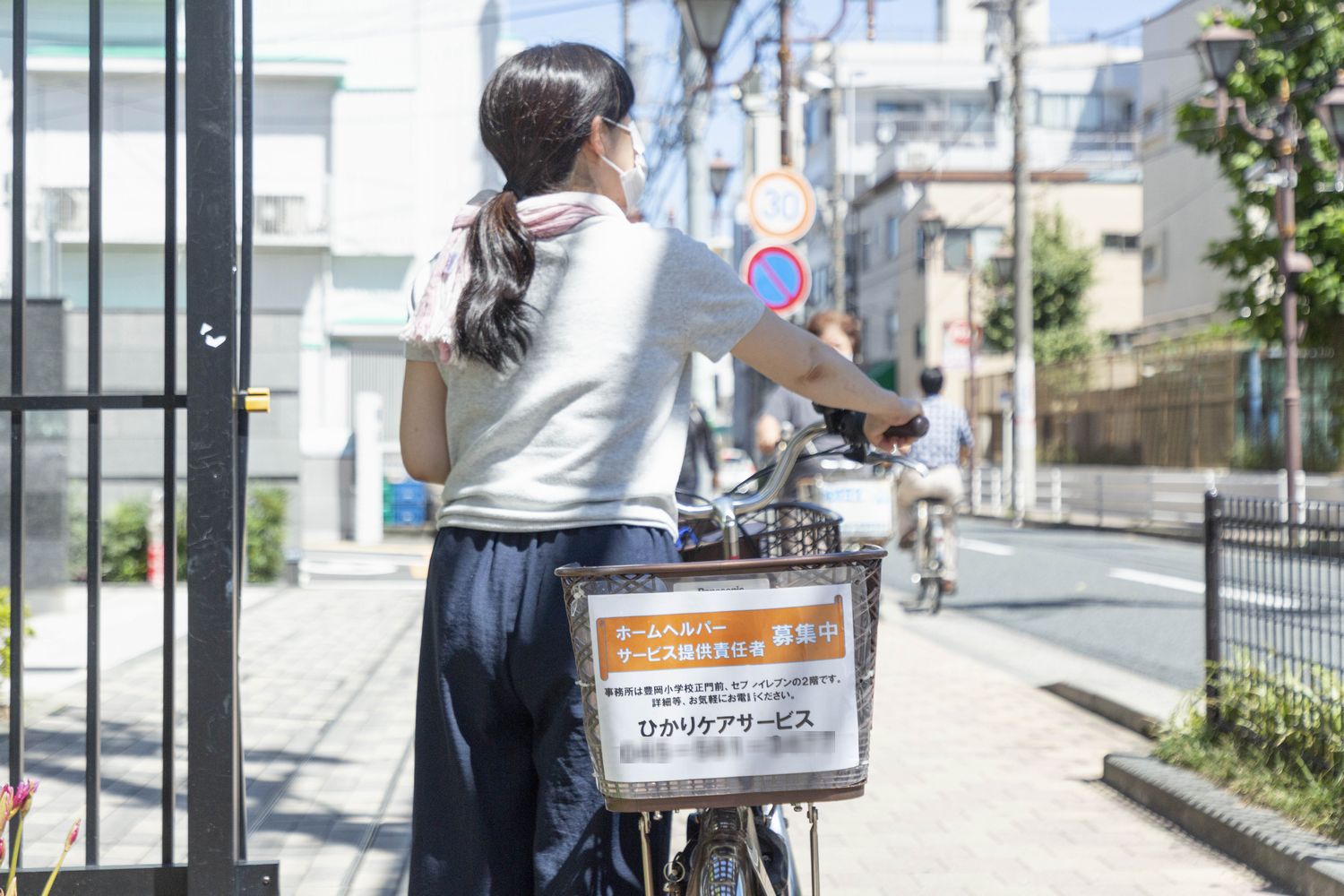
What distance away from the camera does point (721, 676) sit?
1.95 m

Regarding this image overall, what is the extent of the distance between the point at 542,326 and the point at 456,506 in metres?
0.31

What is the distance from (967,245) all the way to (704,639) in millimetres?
36329

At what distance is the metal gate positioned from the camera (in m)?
2.94

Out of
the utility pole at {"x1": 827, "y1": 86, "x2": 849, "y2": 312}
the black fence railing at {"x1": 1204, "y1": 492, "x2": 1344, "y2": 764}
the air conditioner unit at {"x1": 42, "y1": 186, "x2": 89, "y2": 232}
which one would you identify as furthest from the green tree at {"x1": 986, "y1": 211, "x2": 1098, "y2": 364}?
the black fence railing at {"x1": 1204, "y1": 492, "x2": 1344, "y2": 764}

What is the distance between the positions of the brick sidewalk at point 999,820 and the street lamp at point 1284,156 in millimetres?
9370

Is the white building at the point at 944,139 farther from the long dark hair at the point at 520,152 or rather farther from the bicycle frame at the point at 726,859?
the bicycle frame at the point at 726,859

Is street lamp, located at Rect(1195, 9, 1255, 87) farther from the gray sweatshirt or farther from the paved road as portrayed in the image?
the gray sweatshirt

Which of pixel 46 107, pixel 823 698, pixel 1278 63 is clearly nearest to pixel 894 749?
pixel 823 698

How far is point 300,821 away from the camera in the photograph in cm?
487

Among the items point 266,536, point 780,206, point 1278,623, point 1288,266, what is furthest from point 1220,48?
point 1278,623

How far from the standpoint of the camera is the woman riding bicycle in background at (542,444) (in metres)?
2.17

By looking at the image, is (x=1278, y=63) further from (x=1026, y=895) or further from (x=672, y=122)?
(x=1026, y=895)

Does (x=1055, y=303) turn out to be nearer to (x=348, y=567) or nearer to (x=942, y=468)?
(x=348, y=567)

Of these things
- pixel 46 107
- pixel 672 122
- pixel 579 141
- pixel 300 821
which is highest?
pixel 672 122
